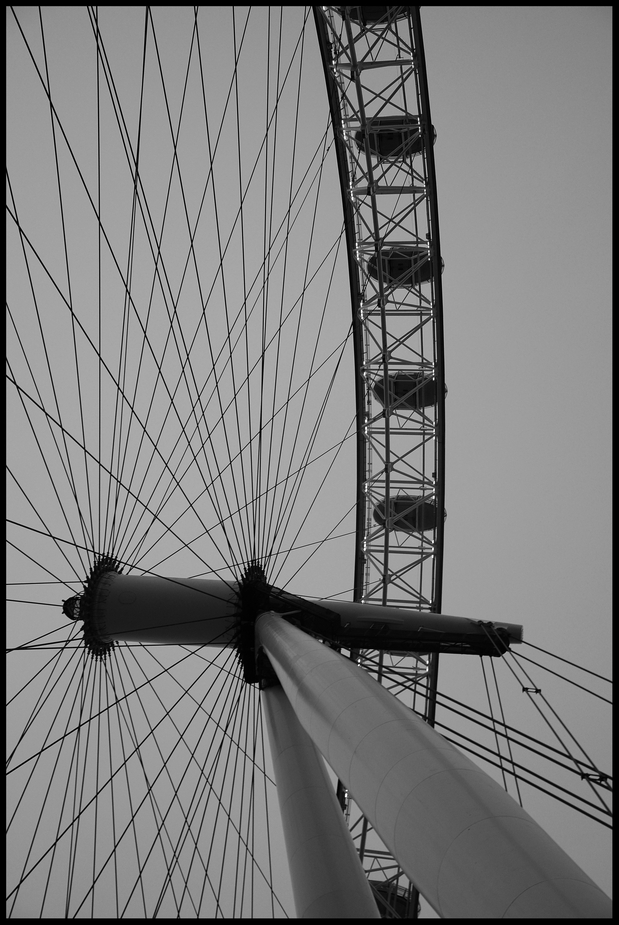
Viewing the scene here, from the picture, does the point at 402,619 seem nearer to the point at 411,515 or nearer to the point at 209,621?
the point at 209,621

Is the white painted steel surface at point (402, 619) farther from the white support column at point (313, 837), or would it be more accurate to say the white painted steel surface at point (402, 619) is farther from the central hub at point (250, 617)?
the white support column at point (313, 837)

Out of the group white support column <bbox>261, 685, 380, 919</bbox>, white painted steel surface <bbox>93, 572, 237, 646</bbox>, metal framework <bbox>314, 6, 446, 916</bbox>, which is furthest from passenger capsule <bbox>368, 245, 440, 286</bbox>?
white support column <bbox>261, 685, 380, 919</bbox>

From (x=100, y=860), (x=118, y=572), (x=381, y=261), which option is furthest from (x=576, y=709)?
(x=118, y=572)

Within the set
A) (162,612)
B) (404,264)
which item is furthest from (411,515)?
(162,612)

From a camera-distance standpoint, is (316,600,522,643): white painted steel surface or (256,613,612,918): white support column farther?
(316,600,522,643): white painted steel surface

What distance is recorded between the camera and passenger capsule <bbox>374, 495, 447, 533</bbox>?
60.0ft

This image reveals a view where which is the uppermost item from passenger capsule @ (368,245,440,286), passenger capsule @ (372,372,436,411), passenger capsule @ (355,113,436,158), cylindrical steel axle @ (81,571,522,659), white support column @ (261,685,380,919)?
passenger capsule @ (355,113,436,158)

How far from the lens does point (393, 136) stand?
16281 mm

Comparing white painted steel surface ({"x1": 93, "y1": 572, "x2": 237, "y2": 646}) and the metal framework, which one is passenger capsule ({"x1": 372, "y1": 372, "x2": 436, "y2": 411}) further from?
white painted steel surface ({"x1": 93, "y1": 572, "x2": 237, "y2": 646})

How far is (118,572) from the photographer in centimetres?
1132

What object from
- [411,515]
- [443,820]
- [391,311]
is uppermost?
[391,311]

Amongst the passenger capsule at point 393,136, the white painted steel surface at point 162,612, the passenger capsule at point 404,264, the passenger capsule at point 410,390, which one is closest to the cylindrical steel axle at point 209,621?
the white painted steel surface at point 162,612

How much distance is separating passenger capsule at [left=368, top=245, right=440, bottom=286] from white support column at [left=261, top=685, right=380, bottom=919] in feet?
38.9

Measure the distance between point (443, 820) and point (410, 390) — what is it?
15.0m
